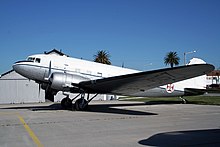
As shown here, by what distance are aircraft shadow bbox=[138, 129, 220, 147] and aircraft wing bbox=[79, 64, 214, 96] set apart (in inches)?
148

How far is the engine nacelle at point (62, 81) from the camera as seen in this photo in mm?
14742

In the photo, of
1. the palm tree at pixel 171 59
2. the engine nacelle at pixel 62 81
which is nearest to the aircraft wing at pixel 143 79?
the engine nacelle at pixel 62 81

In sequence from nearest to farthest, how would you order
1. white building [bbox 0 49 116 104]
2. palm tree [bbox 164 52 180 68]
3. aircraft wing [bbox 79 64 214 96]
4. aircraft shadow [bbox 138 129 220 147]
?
aircraft shadow [bbox 138 129 220 147] → aircraft wing [bbox 79 64 214 96] → white building [bbox 0 49 116 104] → palm tree [bbox 164 52 180 68]

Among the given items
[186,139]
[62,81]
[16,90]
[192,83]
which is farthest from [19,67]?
[16,90]

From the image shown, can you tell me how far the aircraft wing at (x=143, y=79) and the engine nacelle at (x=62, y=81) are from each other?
60 centimetres

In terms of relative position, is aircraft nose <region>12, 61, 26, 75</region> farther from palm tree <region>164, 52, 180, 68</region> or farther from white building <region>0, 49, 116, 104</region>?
palm tree <region>164, 52, 180, 68</region>

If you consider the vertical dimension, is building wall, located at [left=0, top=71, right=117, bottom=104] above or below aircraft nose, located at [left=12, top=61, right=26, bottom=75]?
below

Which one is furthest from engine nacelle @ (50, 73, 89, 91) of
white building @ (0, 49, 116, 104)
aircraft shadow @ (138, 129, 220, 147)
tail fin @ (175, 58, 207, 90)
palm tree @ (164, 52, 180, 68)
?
palm tree @ (164, 52, 180, 68)

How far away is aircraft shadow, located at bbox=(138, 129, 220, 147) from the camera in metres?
6.50

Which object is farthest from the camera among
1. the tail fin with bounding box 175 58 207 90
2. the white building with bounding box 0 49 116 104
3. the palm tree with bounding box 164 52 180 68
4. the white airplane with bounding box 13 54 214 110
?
the palm tree with bounding box 164 52 180 68

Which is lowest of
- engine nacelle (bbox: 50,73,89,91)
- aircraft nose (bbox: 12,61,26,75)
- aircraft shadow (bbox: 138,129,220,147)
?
aircraft shadow (bbox: 138,129,220,147)

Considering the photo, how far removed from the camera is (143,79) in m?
13.2

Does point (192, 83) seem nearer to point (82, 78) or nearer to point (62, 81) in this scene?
point (82, 78)

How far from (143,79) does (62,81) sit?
200 inches
